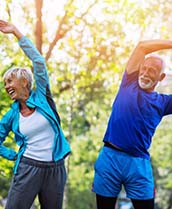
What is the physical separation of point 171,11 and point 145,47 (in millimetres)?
3877

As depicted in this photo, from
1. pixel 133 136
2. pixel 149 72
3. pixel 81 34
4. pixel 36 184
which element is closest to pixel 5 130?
pixel 36 184

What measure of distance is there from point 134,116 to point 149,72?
179 mm

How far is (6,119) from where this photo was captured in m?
2.05

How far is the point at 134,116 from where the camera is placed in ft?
6.51

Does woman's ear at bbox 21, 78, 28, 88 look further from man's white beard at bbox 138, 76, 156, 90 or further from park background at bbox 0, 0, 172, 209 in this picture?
park background at bbox 0, 0, 172, 209

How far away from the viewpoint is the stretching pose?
6.50 ft

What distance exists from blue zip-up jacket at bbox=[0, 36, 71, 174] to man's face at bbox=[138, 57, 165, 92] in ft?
1.22

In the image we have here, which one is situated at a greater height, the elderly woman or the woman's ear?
the woman's ear

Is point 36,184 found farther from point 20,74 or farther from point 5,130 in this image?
point 20,74

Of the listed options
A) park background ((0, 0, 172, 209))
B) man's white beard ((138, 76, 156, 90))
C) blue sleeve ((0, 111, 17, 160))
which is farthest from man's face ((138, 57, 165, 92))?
park background ((0, 0, 172, 209))

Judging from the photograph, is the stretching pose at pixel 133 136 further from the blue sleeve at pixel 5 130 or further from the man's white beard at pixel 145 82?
the blue sleeve at pixel 5 130

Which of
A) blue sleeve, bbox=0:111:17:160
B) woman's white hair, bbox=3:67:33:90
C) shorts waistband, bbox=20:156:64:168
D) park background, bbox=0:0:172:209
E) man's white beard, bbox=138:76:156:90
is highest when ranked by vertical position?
park background, bbox=0:0:172:209

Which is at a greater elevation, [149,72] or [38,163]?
→ [149,72]

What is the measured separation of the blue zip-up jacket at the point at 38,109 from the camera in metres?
2.02
